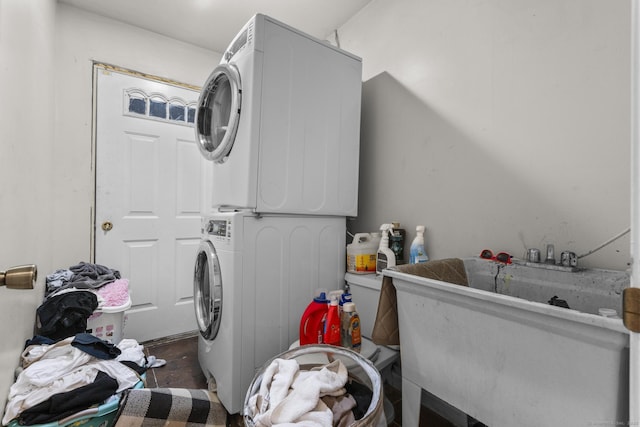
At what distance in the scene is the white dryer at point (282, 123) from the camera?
1493mm

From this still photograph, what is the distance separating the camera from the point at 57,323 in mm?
1540

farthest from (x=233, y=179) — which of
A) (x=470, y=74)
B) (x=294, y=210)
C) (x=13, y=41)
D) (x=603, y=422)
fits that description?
(x=603, y=422)

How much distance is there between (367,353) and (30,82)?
2.11 m

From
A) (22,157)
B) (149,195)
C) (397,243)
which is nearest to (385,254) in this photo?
(397,243)

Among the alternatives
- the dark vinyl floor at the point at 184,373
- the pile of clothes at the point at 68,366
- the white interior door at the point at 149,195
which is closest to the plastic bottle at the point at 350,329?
the dark vinyl floor at the point at 184,373

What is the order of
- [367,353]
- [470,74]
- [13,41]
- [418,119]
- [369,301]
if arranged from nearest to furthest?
1. [13,41]
2. [367,353]
3. [470,74]
4. [369,301]
5. [418,119]

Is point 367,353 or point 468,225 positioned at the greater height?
point 468,225

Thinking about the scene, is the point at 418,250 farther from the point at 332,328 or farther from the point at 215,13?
the point at 215,13

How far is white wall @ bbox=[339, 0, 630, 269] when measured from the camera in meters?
1.11

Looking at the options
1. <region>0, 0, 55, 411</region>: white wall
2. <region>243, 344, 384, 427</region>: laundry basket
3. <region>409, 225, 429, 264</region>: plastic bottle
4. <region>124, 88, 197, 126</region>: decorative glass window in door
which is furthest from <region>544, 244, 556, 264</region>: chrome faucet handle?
<region>124, 88, 197, 126</region>: decorative glass window in door

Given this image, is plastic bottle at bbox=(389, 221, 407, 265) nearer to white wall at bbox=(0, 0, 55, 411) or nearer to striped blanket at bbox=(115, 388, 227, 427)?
striped blanket at bbox=(115, 388, 227, 427)

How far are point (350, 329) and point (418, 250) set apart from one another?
1.95ft

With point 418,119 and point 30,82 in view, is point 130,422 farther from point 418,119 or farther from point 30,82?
→ point 418,119

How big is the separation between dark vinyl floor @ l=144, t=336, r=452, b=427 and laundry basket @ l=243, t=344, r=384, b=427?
1.94ft
